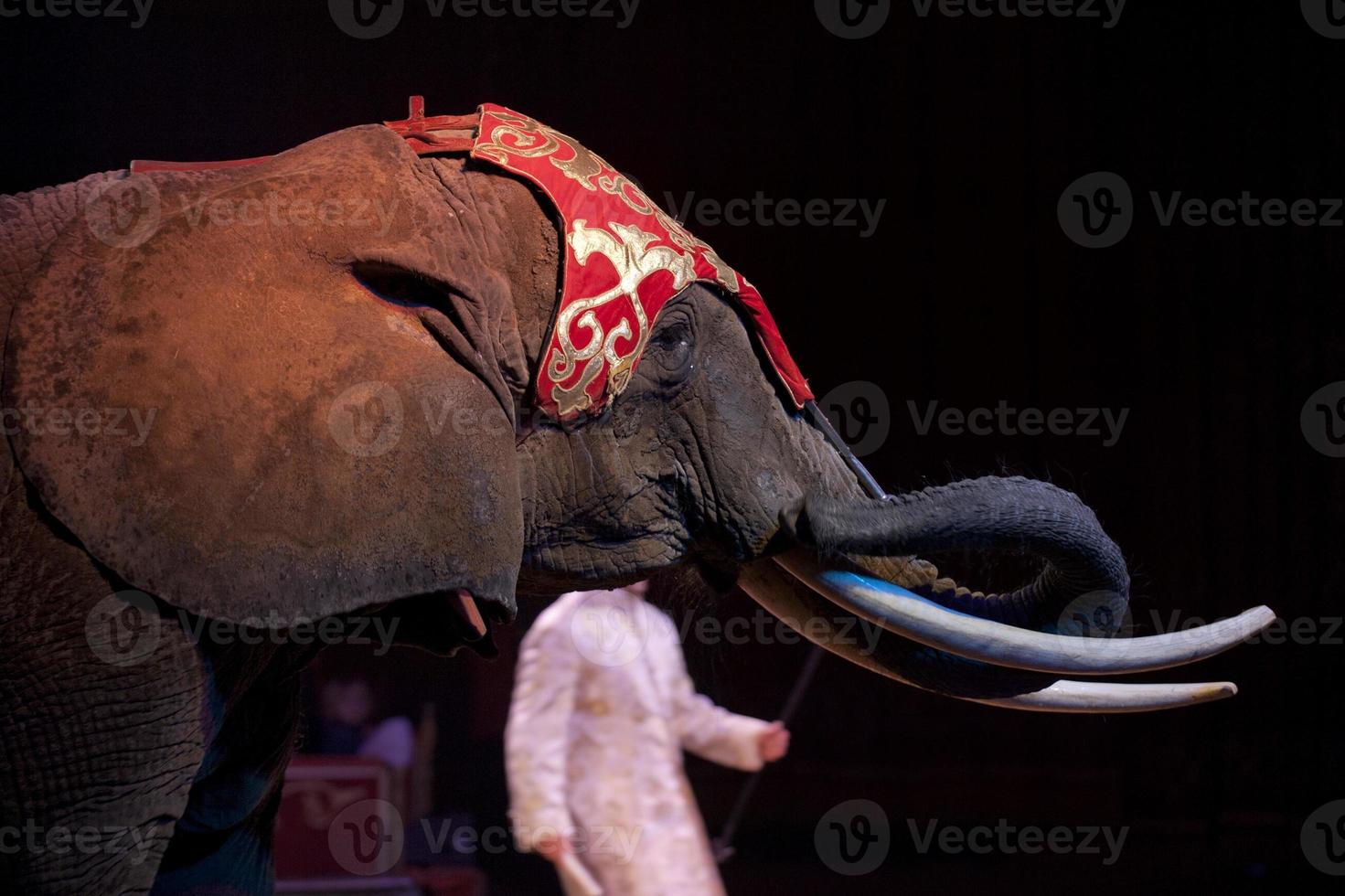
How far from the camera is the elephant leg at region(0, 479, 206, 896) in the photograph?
938mm

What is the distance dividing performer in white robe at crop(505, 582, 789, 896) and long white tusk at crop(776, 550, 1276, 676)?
1002mm

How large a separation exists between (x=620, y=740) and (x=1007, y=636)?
1.22 m

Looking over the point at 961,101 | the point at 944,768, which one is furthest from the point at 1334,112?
the point at 944,768

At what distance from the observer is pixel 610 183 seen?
121 cm

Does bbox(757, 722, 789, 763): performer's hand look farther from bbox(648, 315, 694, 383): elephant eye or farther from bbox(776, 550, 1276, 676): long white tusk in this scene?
bbox(648, 315, 694, 383): elephant eye

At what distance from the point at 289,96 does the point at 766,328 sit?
1.34 m

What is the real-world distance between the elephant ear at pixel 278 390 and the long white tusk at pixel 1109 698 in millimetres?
602

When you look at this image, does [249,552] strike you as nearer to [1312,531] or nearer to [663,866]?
[663,866]

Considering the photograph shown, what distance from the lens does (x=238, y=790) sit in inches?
49.8

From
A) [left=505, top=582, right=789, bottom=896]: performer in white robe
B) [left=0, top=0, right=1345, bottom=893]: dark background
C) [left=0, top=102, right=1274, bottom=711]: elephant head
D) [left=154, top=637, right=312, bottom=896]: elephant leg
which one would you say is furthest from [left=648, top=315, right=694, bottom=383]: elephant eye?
[left=0, top=0, right=1345, bottom=893]: dark background

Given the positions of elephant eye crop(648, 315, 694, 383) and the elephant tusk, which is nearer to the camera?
the elephant tusk

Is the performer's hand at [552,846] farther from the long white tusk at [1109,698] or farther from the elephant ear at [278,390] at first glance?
the elephant ear at [278,390]

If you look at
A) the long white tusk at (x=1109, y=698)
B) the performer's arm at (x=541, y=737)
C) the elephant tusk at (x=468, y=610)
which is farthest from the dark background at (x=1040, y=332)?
the elephant tusk at (x=468, y=610)

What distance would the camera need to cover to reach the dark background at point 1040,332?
280cm
